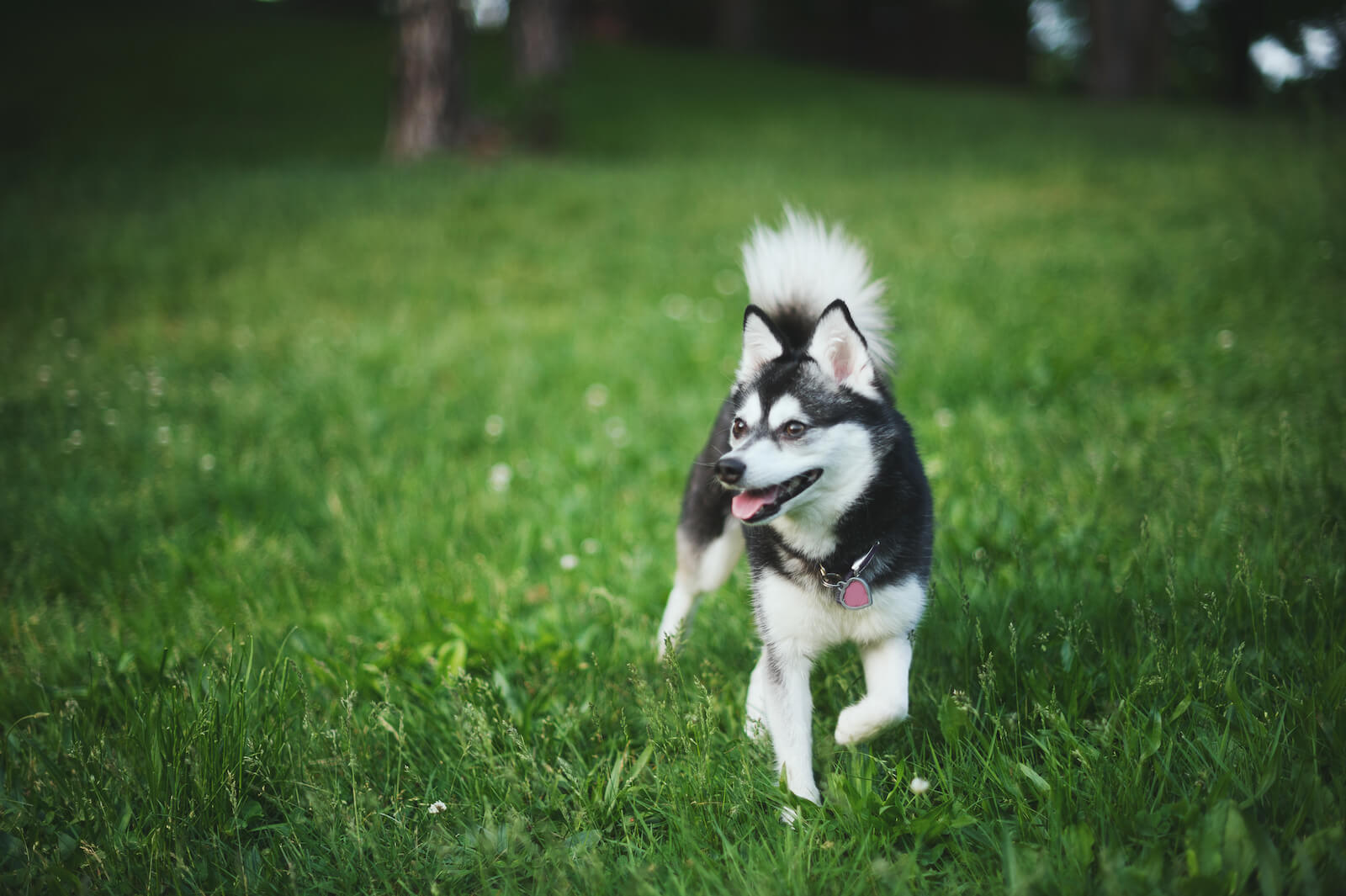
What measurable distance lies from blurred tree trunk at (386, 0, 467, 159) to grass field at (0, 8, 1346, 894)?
3.56 meters

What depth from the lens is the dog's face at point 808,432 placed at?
204cm

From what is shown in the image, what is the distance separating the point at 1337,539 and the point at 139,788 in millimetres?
3722

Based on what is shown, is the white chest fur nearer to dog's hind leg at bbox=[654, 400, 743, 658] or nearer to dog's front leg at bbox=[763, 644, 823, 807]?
dog's front leg at bbox=[763, 644, 823, 807]

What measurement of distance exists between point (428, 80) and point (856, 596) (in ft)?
40.5

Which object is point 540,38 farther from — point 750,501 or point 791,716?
point 791,716

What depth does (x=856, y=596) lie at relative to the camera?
2.09 meters

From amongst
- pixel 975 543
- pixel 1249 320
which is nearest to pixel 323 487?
pixel 975 543

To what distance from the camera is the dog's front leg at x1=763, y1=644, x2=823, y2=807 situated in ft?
6.79

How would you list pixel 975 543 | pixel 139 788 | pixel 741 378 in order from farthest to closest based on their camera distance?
pixel 975 543 < pixel 741 378 < pixel 139 788

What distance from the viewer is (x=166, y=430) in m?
4.73

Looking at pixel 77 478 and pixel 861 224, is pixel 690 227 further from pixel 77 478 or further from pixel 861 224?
pixel 77 478

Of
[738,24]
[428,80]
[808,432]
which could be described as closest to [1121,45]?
[738,24]

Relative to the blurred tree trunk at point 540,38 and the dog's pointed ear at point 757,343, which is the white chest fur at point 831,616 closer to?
the dog's pointed ear at point 757,343

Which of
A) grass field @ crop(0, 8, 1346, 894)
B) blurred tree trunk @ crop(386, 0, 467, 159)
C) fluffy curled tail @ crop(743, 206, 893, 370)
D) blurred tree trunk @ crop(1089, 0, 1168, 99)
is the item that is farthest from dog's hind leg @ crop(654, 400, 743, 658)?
blurred tree trunk @ crop(1089, 0, 1168, 99)
